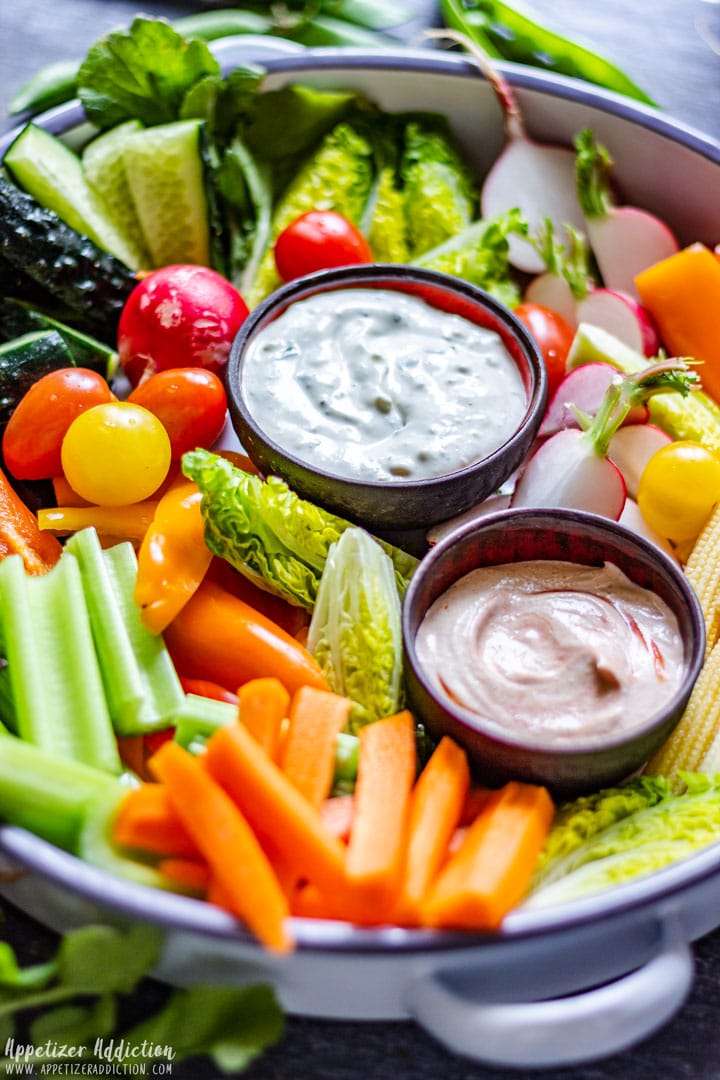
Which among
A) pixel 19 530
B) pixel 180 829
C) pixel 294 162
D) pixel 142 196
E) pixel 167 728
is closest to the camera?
pixel 180 829

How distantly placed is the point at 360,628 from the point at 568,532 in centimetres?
40

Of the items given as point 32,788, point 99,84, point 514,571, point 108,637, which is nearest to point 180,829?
point 32,788

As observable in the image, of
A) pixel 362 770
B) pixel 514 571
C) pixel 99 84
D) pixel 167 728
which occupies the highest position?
pixel 99 84

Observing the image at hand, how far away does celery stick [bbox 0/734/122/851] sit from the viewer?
156 centimetres

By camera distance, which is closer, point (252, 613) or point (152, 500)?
point (252, 613)

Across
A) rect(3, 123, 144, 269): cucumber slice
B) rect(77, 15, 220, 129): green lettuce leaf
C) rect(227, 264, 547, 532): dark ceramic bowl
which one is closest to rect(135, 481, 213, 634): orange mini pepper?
rect(227, 264, 547, 532): dark ceramic bowl

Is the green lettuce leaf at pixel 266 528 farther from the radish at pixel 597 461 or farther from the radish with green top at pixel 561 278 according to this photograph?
the radish with green top at pixel 561 278

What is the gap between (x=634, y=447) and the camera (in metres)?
2.27

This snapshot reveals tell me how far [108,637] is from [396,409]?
2.31 ft

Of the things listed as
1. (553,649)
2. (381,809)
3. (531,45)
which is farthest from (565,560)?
(531,45)

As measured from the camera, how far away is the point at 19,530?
6.77ft

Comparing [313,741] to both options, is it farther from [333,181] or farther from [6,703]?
[333,181]

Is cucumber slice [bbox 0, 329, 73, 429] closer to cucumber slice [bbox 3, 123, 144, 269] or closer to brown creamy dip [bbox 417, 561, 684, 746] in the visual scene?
cucumber slice [bbox 3, 123, 144, 269]

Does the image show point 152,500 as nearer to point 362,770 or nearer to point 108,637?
point 108,637
